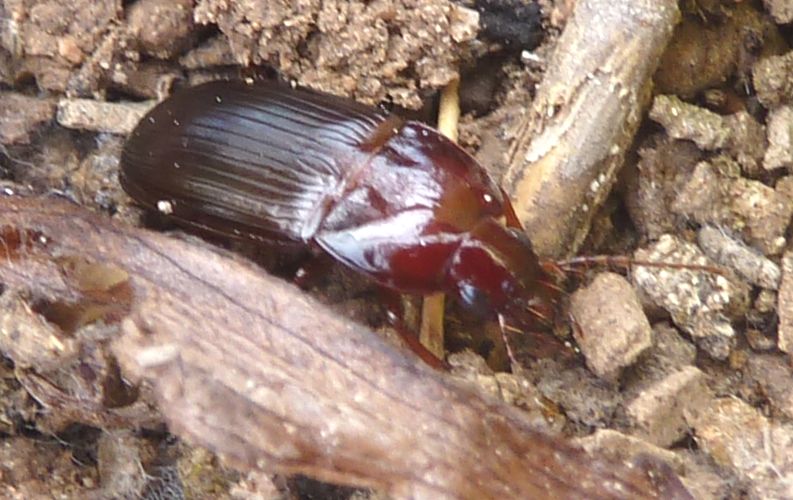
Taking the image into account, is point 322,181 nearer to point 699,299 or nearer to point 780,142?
point 699,299

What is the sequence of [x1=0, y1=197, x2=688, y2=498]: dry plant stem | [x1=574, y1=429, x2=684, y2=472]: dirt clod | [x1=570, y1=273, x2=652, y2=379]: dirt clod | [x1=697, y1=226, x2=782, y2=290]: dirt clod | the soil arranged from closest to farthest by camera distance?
1. [x1=0, y1=197, x2=688, y2=498]: dry plant stem
2. [x1=574, y1=429, x2=684, y2=472]: dirt clod
3. the soil
4. [x1=570, y1=273, x2=652, y2=379]: dirt clod
5. [x1=697, y1=226, x2=782, y2=290]: dirt clod

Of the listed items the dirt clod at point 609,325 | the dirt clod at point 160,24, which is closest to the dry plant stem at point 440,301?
the dirt clod at point 609,325

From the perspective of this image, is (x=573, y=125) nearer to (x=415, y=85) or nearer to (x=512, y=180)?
(x=512, y=180)

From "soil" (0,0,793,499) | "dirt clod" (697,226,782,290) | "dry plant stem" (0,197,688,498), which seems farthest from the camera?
"dirt clod" (697,226,782,290)

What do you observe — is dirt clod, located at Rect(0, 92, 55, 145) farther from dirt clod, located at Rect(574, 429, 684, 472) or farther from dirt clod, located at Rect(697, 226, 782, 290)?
dirt clod, located at Rect(697, 226, 782, 290)

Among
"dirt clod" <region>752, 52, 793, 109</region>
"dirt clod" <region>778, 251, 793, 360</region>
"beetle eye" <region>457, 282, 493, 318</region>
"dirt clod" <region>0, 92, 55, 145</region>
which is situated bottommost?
"beetle eye" <region>457, 282, 493, 318</region>

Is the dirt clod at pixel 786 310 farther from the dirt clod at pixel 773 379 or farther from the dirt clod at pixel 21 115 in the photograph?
the dirt clod at pixel 21 115

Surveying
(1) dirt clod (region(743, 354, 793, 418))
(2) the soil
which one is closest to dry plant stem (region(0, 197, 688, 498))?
(2) the soil
